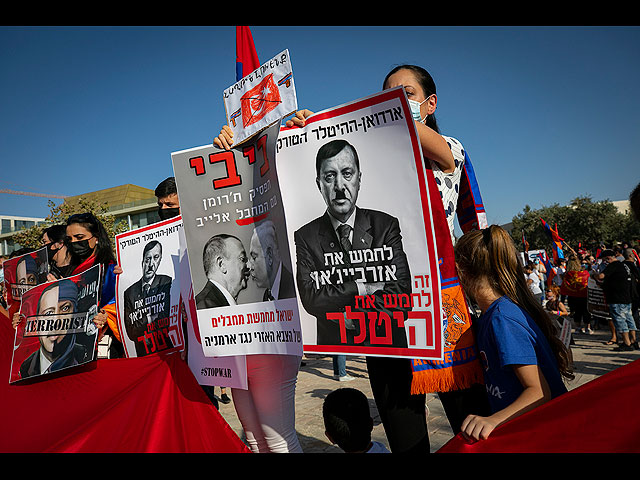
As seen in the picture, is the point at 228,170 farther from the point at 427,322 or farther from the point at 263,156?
the point at 427,322

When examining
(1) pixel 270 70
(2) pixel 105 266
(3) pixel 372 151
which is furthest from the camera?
(2) pixel 105 266

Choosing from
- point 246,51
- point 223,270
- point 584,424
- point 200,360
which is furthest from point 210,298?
point 584,424

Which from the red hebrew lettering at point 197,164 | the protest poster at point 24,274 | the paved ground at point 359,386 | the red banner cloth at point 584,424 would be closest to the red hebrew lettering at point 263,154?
the red hebrew lettering at point 197,164

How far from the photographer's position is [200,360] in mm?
2637

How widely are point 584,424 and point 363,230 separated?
95 centimetres

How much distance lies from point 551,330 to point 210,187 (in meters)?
1.67

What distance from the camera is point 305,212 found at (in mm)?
1952

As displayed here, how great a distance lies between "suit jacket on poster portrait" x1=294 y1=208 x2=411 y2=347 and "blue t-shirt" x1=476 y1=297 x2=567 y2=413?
0.37 metres

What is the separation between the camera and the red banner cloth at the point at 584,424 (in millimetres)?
1270

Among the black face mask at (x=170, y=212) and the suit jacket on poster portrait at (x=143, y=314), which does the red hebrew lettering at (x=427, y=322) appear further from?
the black face mask at (x=170, y=212)

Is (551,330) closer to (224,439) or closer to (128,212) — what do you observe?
(224,439)

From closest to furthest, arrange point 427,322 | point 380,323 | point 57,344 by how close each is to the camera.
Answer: point 427,322 → point 380,323 → point 57,344

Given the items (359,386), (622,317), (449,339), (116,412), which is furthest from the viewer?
(622,317)
